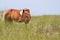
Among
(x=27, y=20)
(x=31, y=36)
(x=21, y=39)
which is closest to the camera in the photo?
(x=21, y=39)

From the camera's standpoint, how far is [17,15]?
10.6 meters

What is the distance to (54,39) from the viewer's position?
590 cm

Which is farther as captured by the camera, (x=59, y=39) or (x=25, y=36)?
(x=59, y=39)

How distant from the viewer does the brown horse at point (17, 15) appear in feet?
33.4

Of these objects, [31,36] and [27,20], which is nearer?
[31,36]

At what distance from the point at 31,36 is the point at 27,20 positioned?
4.50 meters

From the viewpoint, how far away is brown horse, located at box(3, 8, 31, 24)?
33.4 ft

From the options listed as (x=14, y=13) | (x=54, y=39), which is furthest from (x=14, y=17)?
(x=54, y=39)

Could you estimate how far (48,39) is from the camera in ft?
Result: 18.5

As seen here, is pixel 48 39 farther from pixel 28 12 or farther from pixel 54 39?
pixel 28 12

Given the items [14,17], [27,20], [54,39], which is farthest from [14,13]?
[54,39]

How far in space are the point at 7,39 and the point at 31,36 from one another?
0.63 m

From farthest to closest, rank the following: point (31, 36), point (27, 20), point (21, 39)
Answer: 1. point (27, 20)
2. point (31, 36)
3. point (21, 39)

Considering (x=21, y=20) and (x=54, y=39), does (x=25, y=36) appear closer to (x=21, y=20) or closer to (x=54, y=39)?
(x=54, y=39)
